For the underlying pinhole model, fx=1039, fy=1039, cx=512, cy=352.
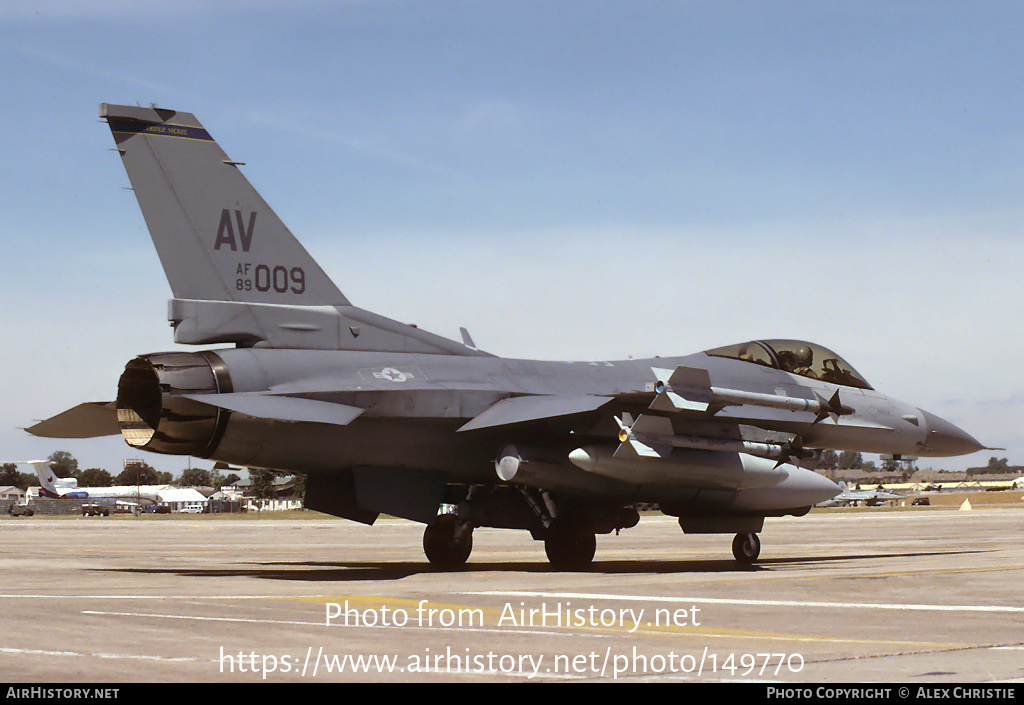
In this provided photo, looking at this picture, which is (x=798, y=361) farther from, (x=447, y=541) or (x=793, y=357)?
(x=447, y=541)

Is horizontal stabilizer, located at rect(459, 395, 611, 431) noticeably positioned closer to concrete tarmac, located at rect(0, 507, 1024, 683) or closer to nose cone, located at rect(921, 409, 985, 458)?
concrete tarmac, located at rect(0, 507, 1024, 683)

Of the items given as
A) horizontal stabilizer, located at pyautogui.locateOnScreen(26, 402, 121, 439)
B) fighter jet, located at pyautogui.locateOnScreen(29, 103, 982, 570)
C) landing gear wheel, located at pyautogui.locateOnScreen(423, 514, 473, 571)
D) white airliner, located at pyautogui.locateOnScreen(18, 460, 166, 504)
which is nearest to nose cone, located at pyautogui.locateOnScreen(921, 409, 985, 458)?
fighter jet, located at pyautogui.locateOnScreen(29, 103, 982, 570)

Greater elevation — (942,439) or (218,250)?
(218,250)

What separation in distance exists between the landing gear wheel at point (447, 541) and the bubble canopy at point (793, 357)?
17.9ft

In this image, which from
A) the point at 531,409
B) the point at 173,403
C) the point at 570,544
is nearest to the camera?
the point at 173,403

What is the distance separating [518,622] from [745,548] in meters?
9.24

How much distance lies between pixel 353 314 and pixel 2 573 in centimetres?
625

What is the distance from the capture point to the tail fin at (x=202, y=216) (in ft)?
46.6

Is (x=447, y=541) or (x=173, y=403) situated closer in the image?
(x=173, y=403)

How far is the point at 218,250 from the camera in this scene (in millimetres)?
14469

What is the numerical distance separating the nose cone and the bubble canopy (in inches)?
64.5

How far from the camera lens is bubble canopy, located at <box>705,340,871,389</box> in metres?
18.4

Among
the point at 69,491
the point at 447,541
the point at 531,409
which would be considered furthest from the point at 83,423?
the point at 69,491
